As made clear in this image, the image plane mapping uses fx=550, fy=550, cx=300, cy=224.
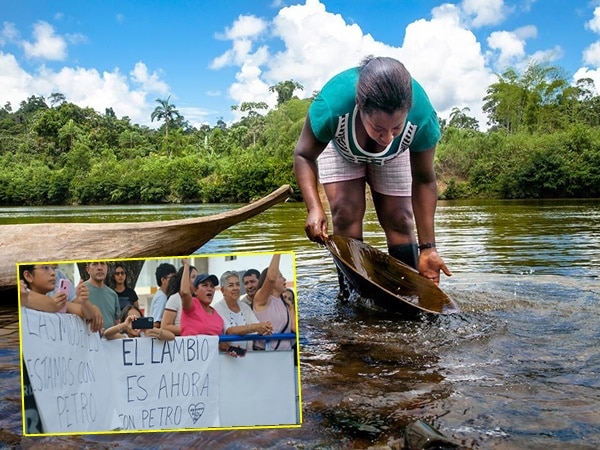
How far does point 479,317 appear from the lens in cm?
281

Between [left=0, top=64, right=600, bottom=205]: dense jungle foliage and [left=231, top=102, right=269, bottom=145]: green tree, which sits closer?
[left=0, top=64, right=600, bottom=205]: dense jungle foliage

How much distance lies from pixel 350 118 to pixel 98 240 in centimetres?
169

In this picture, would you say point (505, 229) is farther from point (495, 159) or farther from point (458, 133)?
point (458, 133)

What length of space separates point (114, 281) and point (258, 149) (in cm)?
3983

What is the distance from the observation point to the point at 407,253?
3.43 meters

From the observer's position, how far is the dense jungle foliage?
29297 mm

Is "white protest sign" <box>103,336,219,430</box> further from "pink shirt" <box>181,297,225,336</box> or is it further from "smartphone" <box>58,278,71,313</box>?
"smartphone" <box>58,278,71,313</box>

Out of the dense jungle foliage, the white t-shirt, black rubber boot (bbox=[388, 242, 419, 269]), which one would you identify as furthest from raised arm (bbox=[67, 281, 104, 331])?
the dense jungle foliage

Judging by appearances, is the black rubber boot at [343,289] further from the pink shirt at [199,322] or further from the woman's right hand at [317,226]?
the pink shirt at [199,322]

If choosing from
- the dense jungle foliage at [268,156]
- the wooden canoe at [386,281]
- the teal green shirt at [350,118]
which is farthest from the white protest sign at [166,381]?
the dense jungle foliage at [268,156]

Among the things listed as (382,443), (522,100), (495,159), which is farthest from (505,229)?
(522,100)

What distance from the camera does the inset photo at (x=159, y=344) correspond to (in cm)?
124

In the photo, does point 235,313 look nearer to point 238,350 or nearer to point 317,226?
point 238,350

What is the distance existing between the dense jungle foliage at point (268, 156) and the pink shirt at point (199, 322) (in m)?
28.5
